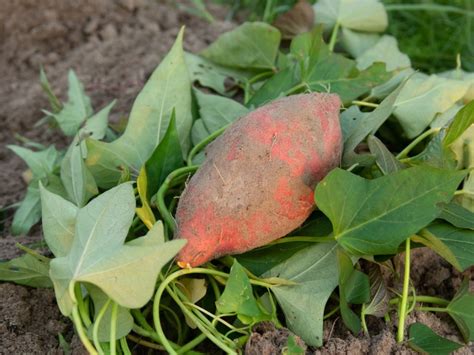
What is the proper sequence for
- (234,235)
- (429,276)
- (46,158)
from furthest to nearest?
(46,158)
(429,276)
(234,235)

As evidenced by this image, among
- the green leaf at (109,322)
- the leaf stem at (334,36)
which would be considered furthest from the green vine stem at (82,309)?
the leaf stem at (334,36)

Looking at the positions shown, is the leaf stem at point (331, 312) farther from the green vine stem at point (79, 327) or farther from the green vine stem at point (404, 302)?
the green vine stem at point (79, 327)

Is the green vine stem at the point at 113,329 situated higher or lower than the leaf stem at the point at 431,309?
higher

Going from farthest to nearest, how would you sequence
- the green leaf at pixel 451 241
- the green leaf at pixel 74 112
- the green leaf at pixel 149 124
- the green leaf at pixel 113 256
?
1. the green leaf at pixel 74 112
2. the green leaf at pixel 149 124
3. the green leaf at pixel 451 241
4. the green leaf at pixel 113 256

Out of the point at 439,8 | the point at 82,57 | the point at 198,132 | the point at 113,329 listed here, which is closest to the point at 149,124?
the point at 198,132

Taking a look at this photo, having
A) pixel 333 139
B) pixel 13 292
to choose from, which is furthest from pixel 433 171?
pixel 13 292

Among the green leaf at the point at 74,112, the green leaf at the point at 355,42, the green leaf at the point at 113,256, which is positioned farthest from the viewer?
the green leaf at the point at 355,42

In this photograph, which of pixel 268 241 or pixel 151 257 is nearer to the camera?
pixel 151 257

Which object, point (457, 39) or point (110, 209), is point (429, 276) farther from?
point (457, 39)
